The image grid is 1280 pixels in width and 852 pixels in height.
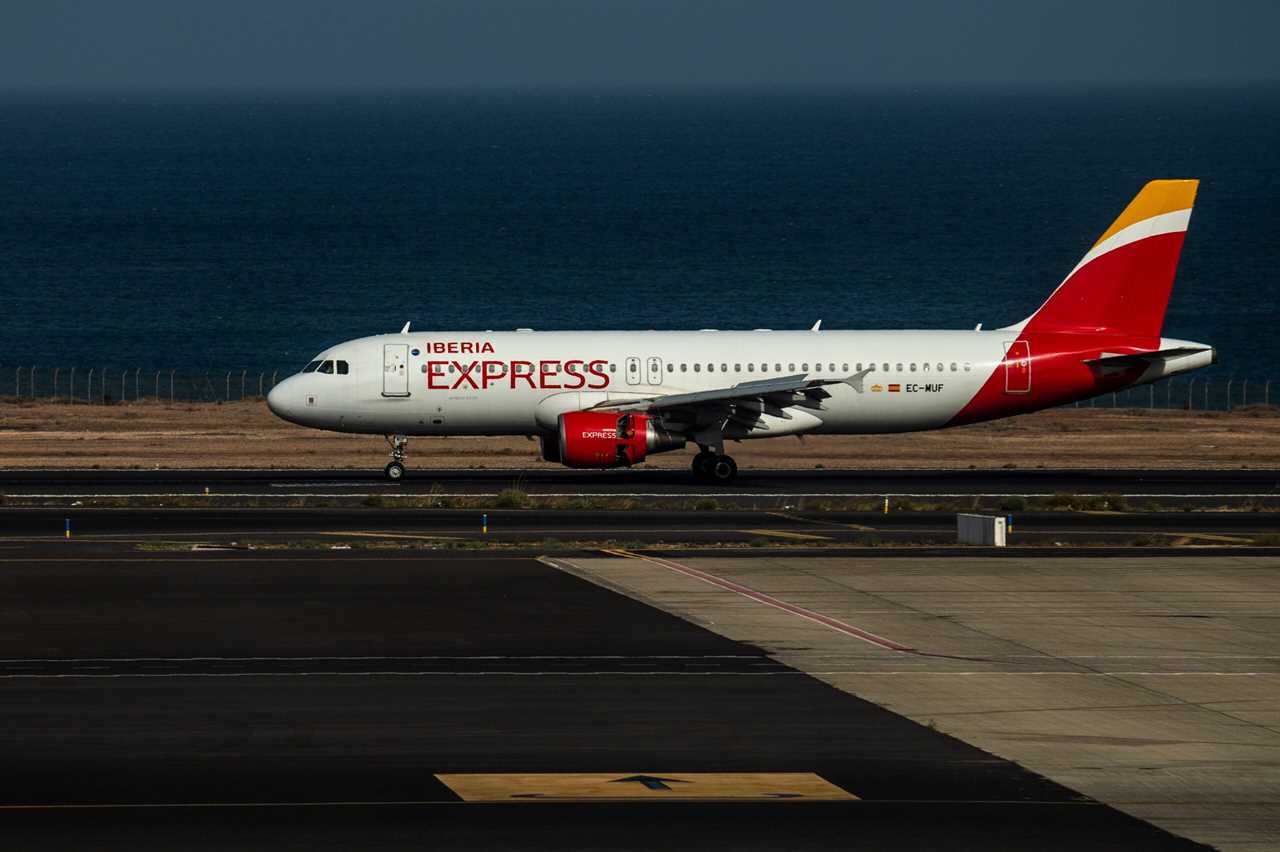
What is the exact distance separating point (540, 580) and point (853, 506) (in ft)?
49.0

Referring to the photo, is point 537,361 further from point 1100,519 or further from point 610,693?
point 610,693

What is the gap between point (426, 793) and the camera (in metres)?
22.5

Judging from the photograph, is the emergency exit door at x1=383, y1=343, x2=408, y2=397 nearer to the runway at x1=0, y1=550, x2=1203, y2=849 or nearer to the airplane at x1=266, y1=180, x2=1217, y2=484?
the airplane at x1=266, y1=180, x2=1217, y2=484

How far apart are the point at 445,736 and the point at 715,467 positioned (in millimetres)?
32964

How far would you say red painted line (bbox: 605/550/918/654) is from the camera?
107ft

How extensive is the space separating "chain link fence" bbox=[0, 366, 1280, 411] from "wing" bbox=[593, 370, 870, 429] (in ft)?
102

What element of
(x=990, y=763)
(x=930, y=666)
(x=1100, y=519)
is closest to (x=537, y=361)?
(x=1100, y=519)

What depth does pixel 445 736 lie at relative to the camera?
25562 millimetres

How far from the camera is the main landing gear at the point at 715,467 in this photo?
58.0m

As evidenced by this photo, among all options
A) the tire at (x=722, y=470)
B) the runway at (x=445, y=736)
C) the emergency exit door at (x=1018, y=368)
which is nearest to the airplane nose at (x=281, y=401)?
the tire at (x=722, y=470)

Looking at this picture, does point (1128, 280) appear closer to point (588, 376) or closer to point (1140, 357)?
point (1140, 357)

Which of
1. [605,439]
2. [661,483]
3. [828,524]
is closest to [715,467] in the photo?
[661,483]

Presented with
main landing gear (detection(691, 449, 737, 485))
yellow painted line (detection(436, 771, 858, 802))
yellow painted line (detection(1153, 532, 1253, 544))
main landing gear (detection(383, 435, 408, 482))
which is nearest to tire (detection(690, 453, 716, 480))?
main landing gear (detection(691, 449, 737, 485))

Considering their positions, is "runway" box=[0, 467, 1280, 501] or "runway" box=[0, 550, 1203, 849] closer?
"runway" box=[0, 550, 1203, 849]
